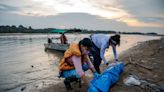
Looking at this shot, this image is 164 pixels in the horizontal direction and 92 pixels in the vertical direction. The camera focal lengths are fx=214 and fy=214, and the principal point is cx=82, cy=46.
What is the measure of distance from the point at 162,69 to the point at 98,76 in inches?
153

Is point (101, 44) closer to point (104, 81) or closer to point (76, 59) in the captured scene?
point (104, 81)

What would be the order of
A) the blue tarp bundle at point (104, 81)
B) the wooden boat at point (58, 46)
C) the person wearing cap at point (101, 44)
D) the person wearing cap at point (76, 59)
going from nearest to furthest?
1. the person wearing cap at point (76, 59)
2. the blue tarp bundle at point (104, 81)
3. the person wearing cap at point (101, 44)
4. the wooden boat at point (58, 46)

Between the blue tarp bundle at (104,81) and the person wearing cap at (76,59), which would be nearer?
the person wearing cap at (76,59)

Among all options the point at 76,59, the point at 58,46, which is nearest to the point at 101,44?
the point at 76,59

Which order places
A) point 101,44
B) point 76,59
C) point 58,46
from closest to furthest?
1. point 76,59
2. point 101,44
3. point 58,46

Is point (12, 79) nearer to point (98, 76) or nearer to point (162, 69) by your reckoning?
point (98, 76)

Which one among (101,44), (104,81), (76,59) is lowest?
(104,81)

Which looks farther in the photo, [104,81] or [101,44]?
[101,44]

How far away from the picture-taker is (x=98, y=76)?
22.0 feet

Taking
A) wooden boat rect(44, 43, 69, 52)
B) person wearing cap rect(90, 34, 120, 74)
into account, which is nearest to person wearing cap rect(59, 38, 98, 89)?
person wearing cap rect(90, 34, 120, 74)

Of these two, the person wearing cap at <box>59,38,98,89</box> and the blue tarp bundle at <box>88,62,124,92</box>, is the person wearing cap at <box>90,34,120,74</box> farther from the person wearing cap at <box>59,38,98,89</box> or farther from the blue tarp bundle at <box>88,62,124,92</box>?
the person wearing cap at <box>59,38,98,89</box>

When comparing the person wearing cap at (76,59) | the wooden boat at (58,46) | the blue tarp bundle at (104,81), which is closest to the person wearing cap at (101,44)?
the blue tarp bundle at (104,81)

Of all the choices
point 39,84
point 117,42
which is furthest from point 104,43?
point 39,84

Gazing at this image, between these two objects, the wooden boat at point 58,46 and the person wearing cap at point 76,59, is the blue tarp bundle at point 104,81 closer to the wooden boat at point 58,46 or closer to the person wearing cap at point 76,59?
the person wearing cap at point 76,59
